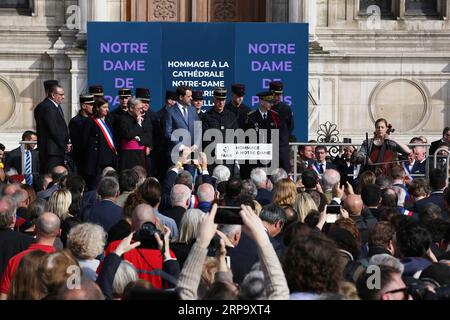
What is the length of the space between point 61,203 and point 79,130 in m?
4.93

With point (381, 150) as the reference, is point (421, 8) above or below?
above

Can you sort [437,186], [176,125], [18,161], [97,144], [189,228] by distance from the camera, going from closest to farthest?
[189,228], [437,186], [97,144], [176,125], [18,161]

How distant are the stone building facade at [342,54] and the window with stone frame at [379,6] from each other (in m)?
0.02

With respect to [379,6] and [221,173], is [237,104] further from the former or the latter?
[379,6]

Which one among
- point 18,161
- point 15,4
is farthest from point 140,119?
point 15,4

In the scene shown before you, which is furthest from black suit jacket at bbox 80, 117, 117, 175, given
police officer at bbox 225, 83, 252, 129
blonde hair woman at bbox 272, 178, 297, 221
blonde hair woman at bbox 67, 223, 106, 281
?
blonde hair woman at bbox 67, 223, 106, 281

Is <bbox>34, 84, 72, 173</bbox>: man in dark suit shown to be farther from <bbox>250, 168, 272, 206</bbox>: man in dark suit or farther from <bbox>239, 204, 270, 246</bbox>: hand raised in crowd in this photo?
<bbox>239, 204, 270, 246</bbox>: hand raised in crowd

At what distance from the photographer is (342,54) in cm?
2322

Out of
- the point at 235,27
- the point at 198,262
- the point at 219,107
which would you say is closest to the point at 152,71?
the point at 235,27

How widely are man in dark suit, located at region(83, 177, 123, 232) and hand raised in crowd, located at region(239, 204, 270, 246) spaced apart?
4.24 m

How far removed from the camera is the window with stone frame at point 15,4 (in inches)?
922

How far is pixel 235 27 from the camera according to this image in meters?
20.2

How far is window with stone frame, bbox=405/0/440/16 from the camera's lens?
23.5 metres

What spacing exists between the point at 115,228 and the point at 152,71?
→ 9316mm
